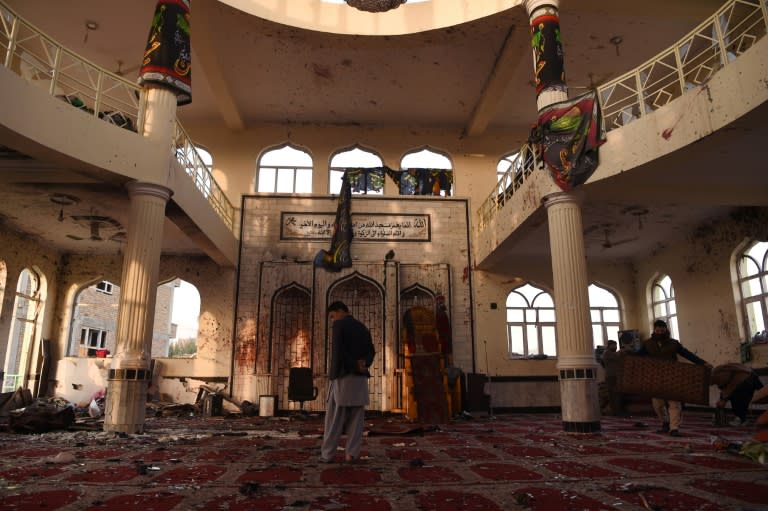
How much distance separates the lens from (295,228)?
11906 millimetres

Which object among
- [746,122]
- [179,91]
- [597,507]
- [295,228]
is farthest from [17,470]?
[295,228]

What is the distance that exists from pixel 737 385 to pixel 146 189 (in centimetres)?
809

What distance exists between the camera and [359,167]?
12.7 m

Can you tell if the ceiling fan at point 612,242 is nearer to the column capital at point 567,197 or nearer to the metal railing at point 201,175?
the column capital at point 567,197

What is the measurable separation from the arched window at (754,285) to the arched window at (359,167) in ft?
24.0

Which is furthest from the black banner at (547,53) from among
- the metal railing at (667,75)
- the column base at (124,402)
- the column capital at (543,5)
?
the column base at (124,402)

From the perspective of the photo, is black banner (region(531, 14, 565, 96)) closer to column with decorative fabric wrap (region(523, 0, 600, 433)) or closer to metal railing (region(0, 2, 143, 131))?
column with decorative fabric wrap (region(523, 0, 600, 433))

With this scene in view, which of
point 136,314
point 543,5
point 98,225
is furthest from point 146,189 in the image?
point 543,5

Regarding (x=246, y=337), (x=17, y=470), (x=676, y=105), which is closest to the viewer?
A: (x=17, y=470)

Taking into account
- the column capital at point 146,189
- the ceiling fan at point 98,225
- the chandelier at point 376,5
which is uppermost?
the chandelier at point 376,5

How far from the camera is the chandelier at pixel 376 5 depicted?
30.6 feet

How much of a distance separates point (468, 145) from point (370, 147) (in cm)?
239

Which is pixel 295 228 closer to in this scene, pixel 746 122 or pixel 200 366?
pixel 200 366

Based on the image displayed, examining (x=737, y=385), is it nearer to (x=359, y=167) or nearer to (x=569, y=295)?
(x=569, y=295)
